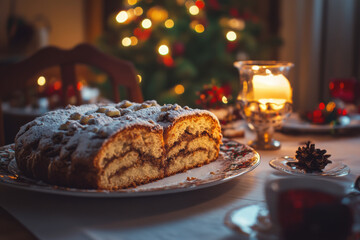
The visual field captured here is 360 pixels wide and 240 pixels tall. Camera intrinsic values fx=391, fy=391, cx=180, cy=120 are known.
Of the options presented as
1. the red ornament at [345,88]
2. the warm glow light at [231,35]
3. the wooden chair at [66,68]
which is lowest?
the red ornament at [345,88]

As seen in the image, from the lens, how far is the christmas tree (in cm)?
425

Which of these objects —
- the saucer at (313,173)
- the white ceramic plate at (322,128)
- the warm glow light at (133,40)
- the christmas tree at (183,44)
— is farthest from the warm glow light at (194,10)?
the saucer at (313,173)

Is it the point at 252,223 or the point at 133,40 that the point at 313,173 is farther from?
the point at 133,40

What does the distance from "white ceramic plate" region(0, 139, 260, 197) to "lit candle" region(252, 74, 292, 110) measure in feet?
0.73

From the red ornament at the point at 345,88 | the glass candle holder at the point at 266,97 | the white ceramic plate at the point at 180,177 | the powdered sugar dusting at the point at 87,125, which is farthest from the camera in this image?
the red ornament at the point at 345,88

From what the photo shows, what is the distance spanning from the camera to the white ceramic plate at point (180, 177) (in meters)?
0.88

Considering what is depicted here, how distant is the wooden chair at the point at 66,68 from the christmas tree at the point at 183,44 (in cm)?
183

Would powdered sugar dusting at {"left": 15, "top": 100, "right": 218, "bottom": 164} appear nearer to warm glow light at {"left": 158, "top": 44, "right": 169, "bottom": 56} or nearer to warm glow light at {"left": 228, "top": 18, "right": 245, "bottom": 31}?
warm glow light at {"left": 158, "top": 44, "right": 169, "bottom": 56}

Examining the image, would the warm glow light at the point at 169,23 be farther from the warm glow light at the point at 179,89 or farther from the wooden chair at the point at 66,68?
the wooden chair at the point at 66,68

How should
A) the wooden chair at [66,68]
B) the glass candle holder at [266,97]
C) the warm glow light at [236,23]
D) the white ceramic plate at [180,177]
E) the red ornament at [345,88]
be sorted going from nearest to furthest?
the white ceramic plate at [180,177], the glass candle holder at [266,97], the wooden chair at [66,68], the red ornament at [345,88], the warm glow light at [236,23]

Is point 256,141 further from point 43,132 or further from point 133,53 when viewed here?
point 133,53

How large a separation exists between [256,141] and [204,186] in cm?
64

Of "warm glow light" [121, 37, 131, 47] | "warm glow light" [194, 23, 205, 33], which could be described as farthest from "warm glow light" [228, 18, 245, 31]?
"warm glow light" [121, 37, 131, 47]

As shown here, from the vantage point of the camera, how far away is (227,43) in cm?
441
